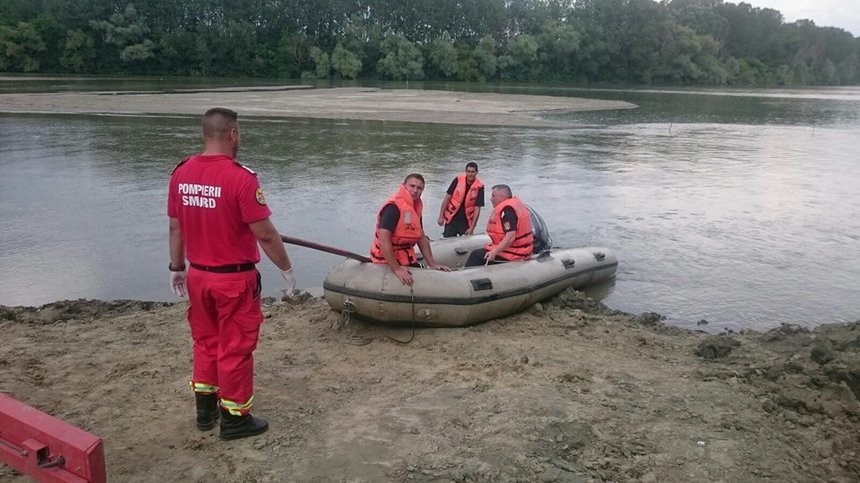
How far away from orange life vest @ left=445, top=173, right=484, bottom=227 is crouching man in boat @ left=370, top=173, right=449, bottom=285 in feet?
8.29

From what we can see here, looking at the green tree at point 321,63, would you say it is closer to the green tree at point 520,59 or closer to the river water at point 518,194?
the green tree at point 520,59

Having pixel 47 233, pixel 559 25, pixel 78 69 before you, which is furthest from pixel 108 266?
pixel 559 25

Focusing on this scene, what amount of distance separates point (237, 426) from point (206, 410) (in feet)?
0.79

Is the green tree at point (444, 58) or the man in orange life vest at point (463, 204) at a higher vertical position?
the green tree at point (444, 58)

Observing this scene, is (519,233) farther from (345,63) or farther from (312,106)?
(345,63)

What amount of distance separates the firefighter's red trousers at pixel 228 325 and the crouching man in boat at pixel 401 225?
1844 mm

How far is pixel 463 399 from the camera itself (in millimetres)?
4332

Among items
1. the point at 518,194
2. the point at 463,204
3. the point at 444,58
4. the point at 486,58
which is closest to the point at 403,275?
the point at 463,204

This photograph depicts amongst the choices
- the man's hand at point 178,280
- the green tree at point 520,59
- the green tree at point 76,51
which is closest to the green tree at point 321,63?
the green tree at point 520,59

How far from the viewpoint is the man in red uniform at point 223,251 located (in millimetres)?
3424

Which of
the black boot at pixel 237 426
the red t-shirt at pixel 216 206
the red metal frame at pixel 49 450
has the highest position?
the red t-shirt at pixel 216 206

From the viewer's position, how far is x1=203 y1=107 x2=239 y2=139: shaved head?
3.47m

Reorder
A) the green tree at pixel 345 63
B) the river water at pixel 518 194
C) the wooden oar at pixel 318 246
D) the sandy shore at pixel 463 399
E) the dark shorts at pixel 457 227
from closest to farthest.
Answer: the sandy shore at pixel 463 399
the wooden oar at pixel 318 246
the river water at pixel 518 194
the dark shorts at pixel 457 227
the green tree at pixel 345 63

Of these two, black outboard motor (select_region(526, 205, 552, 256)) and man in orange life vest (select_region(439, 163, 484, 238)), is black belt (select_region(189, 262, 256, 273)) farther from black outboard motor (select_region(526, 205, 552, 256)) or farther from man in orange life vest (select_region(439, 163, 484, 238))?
man in orange life vest (select_region(439, 163, 484, 238))
